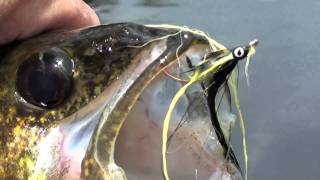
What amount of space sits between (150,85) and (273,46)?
5160mm

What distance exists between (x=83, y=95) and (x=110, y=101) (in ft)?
0.31

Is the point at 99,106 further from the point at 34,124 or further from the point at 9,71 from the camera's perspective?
the point at 9,71

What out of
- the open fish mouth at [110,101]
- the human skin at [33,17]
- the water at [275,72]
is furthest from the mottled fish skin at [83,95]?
the water at [275,72]

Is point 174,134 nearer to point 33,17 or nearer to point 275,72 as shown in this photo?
point 33,17

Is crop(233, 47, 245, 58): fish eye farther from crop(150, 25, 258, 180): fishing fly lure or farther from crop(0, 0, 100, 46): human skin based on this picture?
crop(0, 0, 100, 46): human skin

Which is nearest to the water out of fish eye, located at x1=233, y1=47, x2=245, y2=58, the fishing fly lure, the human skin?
the human skin

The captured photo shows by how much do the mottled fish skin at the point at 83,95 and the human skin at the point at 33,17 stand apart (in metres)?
0.15

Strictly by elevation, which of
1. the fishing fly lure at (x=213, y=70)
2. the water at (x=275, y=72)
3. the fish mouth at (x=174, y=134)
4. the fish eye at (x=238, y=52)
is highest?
the fish eye at (x=238, y=52)

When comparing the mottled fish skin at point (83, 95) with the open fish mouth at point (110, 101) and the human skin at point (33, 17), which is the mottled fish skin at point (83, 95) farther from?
the human skin at point (33, 17)

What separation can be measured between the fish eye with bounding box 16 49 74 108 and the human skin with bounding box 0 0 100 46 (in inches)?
7.0

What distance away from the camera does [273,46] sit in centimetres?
686

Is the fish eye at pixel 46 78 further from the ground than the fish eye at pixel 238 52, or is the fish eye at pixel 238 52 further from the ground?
the fish eye at pixel 238 52

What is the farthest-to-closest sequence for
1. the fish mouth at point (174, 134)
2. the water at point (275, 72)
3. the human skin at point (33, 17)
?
1. the water at point (275, 72)
2. the human skin at point (33, 17)
3. the fish mouth at point (174, 134)

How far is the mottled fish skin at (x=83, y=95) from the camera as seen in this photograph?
174cm
